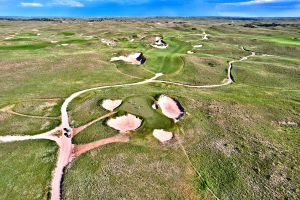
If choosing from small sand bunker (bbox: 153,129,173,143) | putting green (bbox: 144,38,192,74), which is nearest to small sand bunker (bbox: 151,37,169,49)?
putting green (bbox: 144,38,192,74)

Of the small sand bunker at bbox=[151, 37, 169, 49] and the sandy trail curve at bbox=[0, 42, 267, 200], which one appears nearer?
the sandy trail curve at bbox=[0, 42, 267, 200]

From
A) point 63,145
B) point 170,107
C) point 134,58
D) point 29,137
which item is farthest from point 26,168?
point 134,58

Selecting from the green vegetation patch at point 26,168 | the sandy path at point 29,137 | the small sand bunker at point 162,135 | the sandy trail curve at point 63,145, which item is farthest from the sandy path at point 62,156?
the small sand bunker at point 162,135

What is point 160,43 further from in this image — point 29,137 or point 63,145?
point 63,145

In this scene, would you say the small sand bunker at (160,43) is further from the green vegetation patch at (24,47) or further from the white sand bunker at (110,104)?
the white sand bunker at (110,104)

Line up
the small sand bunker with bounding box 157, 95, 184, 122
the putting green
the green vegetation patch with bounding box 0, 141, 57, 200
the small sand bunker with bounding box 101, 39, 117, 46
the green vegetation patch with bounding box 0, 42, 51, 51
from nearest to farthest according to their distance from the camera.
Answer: the green vegetation patch with bounding box 0, 141, 57, 200 < the small sand bunker with bounding box 157, 95, 184, 122 < the putting green < the green vegetation patch with bounding box 0, 42, 51, 51 < the small sand bunker with bounding box 101, 39, 117, 46

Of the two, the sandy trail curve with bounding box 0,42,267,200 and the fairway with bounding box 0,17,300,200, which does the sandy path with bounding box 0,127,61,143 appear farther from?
the fairway with bounding box 0,17,300,200

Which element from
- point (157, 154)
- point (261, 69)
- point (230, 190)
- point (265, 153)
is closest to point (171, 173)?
point (157, 154)
